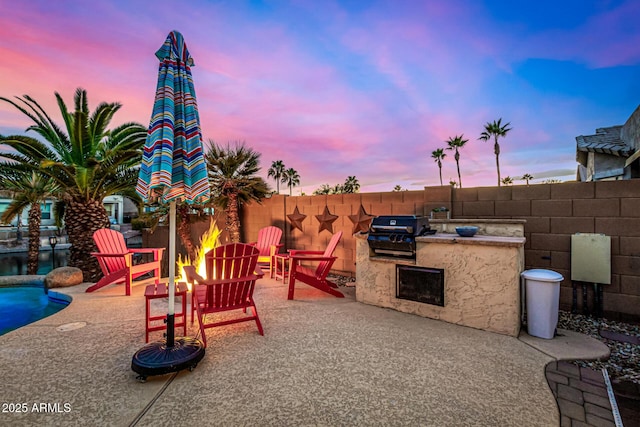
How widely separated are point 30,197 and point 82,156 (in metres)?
4.10

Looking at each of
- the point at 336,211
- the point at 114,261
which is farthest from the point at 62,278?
the point at 336,211

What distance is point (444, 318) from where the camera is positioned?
357 cm

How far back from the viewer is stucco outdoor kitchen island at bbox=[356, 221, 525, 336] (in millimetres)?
3164

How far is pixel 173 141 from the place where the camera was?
2.33 metres

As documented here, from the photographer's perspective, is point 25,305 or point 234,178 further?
point 234,178

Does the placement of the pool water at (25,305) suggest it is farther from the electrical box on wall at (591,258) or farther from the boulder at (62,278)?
the electrical box on wall at (591,258)

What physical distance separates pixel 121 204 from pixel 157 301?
31.2 meters

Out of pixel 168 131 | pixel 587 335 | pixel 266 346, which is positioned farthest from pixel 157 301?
pixel 587 335

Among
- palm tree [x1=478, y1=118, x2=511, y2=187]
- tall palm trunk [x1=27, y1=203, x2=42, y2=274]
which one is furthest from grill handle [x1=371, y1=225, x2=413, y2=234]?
palm tree [x1=478, y1=118, x2=511, y2=187]

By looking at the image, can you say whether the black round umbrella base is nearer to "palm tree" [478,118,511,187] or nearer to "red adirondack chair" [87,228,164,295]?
"red adirondack chair" [87,228,164,295]

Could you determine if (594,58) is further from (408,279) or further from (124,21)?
(124,21)

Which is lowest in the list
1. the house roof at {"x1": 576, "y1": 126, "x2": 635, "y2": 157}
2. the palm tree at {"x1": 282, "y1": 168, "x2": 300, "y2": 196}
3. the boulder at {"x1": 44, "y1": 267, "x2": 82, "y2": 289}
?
the boulder at {"x1": 44, "y1": 267, "x2": 82, "y2": 289}

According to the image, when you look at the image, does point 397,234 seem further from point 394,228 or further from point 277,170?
point 277,170

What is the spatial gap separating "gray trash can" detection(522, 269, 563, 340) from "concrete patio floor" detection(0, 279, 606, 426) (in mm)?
140
